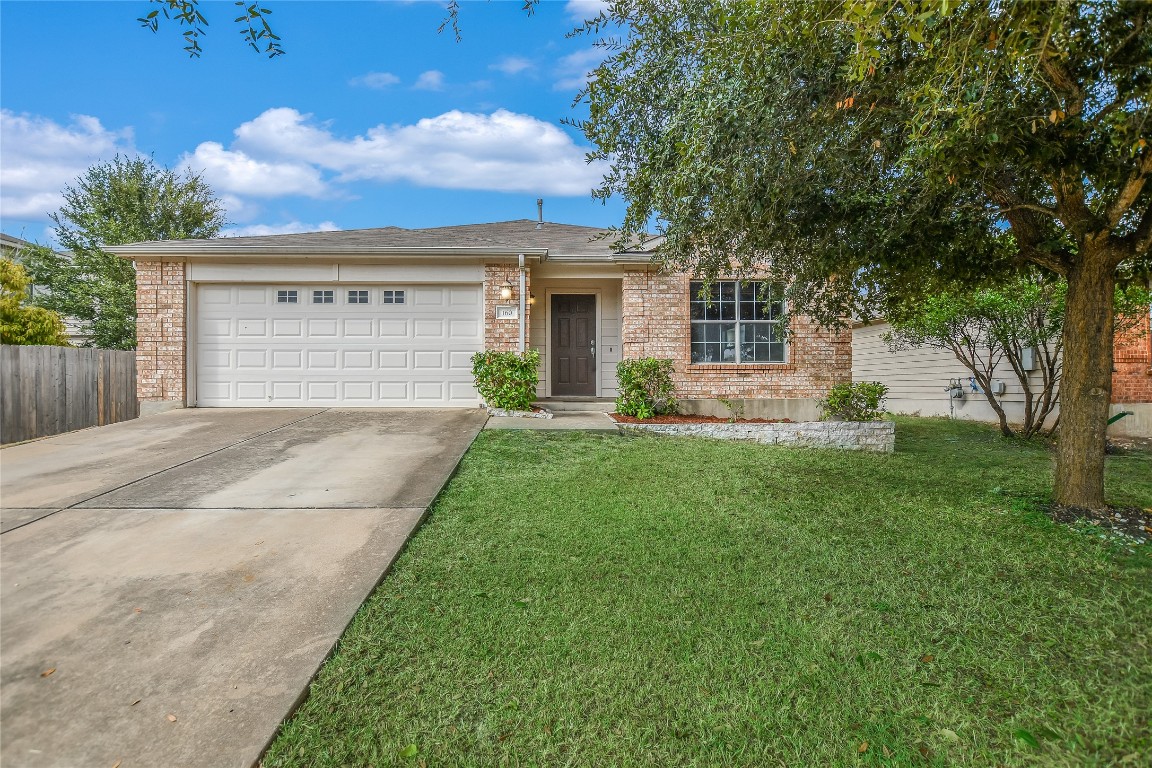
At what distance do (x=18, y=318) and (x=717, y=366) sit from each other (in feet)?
48.5

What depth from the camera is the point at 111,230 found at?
16.5 metres

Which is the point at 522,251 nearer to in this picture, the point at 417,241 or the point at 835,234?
the point at 417,241

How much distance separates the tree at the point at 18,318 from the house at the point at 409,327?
4589mm

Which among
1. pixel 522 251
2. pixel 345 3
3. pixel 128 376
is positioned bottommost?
pixel 128 376

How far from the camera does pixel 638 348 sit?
9.99 m

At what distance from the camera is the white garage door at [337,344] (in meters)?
9.89

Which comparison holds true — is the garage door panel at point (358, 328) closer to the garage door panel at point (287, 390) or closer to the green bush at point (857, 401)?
the garage door panel at point (287, 390)

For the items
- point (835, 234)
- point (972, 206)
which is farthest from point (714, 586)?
point (972, 206)

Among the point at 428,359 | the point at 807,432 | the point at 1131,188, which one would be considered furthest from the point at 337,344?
the point at 1131,188

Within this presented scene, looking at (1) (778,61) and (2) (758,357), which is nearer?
(1) (778,61)

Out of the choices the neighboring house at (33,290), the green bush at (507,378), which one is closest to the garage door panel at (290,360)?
the green bush at (507,378)

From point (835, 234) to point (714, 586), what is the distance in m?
3.59

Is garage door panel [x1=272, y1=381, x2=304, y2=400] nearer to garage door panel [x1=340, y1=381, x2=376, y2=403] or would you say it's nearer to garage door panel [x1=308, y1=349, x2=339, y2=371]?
garage door panel [x1=308, y1=349, x2=339, y2=371]

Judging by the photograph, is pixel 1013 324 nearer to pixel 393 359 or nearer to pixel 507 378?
pixel 507 378
